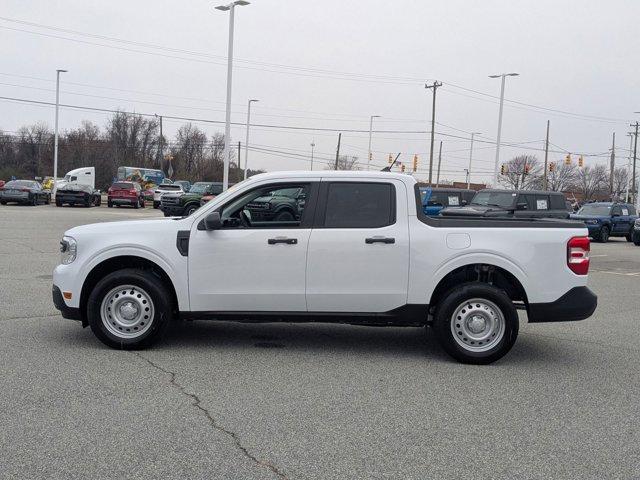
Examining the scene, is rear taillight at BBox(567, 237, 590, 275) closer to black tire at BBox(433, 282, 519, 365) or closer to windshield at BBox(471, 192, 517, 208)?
black tire at BBox(433, 282, 519, 365)

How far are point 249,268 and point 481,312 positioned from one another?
232 centimetres

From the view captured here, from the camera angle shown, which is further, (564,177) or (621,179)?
(621,179)

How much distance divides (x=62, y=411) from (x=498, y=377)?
379 centimetres

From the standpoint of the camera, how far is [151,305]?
257 inches

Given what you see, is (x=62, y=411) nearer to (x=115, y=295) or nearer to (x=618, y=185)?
(x=115, y=295)

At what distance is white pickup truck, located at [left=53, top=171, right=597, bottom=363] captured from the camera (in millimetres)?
6457

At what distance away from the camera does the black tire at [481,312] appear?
642cm

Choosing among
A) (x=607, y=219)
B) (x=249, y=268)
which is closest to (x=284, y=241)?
(x=249, y=268)

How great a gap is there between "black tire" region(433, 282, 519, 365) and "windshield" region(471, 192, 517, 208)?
13.8m

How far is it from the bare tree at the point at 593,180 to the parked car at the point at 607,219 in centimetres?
8724

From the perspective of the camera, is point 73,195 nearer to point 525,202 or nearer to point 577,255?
point 525,202

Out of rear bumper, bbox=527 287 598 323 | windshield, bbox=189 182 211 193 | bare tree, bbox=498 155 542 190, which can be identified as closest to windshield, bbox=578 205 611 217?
windshield, bbox=189 182 211 193

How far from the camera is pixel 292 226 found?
21.4 ft

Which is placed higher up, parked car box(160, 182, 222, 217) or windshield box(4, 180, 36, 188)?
windshield box(4, 180, 36, 188)
